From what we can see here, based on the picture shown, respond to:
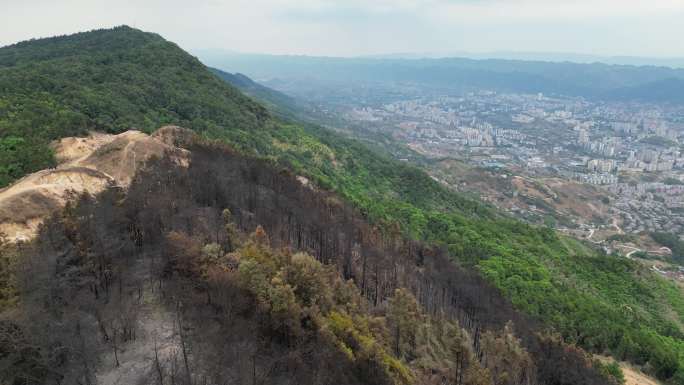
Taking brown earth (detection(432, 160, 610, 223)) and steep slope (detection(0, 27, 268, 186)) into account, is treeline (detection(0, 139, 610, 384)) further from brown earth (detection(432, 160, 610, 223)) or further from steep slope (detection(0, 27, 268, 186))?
brown earth (detection(432, 160, 610, 223))

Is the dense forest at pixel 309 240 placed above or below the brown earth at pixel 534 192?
above

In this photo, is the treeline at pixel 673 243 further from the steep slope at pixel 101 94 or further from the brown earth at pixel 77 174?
the brown earth at pixel 77 174

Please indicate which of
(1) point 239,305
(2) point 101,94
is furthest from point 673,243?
(2) point 101,94

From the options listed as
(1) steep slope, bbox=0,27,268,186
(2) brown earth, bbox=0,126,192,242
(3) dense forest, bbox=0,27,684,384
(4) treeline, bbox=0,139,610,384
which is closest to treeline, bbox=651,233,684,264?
(3) dense forest, bbox=0,27,684,384

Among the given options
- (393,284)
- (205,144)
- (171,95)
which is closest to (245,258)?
(393,284)

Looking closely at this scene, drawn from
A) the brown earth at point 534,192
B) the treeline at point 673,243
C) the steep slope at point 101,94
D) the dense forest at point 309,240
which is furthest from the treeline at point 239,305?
the brown earth at point 534,192

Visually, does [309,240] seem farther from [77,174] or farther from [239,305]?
[77,174]

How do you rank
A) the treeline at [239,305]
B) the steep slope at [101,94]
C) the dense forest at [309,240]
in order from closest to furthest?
the treeline at [239,305]
the dense forest at [309,240]
the steep slope at [101,94]
